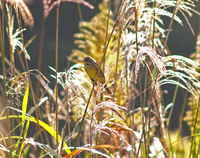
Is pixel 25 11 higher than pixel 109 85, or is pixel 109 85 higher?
pixel 25 11

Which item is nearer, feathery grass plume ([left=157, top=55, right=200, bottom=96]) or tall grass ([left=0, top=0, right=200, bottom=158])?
tall grass ([left=0, top=0, right=200, bottom=158])

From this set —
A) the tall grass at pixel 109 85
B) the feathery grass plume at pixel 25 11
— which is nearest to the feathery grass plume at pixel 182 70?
the tall grass at pixel 109 85

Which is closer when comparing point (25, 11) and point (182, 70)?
point (25, 11)

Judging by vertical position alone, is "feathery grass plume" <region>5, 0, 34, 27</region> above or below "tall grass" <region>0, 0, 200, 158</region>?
above

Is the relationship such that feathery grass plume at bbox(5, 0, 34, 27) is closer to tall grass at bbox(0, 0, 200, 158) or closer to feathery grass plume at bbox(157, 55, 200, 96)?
tall grass at bbox(0, 0, 200, 158)

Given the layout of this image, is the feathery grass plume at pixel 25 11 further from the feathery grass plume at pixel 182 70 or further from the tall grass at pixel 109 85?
the feathery grass plume at pixel 182 70

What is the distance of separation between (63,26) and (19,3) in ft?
13.4

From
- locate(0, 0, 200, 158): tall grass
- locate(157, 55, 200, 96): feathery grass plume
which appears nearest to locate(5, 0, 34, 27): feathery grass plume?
locate(0, 0, 200, 158): tall grass

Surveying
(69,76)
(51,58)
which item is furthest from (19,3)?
(51,58)

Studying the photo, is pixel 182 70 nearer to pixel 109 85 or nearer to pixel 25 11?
pixel 109 85

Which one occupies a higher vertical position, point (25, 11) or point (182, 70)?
point (25, 11)

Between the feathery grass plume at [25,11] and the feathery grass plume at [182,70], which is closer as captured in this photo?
the feathery grass plume at [25,11]

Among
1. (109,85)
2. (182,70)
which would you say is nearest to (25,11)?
(109,85)

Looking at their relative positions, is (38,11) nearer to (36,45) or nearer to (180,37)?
(36,45)
